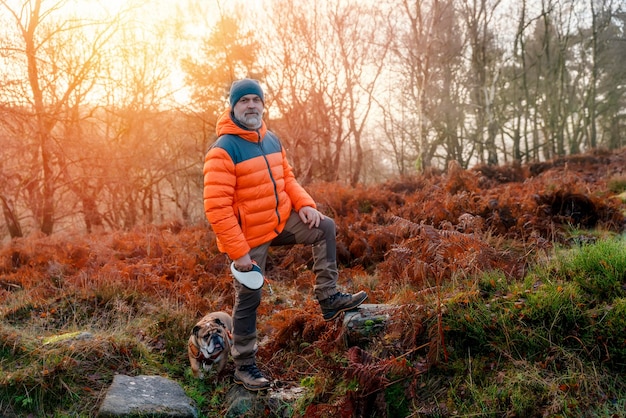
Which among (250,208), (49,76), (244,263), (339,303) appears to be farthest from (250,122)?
(49,76)

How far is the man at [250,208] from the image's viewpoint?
3.53 metres

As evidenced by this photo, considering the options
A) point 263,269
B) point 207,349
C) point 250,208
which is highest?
point 250,208

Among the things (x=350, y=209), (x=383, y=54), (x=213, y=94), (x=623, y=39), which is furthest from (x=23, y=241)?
(x=623, y=39)

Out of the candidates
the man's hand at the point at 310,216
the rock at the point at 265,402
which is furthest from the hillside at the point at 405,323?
the man's hand at the point at 310,216

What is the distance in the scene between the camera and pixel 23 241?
9.80 meters

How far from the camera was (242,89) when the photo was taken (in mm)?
3674

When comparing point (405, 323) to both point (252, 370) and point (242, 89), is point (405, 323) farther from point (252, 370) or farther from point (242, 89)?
point (242, 89)

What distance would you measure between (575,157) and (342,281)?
518 inches

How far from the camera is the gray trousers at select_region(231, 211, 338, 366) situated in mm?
3812

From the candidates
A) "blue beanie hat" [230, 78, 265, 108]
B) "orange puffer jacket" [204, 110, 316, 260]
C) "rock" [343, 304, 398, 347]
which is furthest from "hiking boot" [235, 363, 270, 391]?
"blue beanie hat" [230, 78, 265, 108]

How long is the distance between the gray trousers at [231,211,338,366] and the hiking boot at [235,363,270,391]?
0.05 metres

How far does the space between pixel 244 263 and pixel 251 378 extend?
1.00 metres

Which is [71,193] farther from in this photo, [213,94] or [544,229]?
[544,229]

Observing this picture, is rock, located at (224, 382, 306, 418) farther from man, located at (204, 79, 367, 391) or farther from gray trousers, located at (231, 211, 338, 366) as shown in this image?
gray trousers, located at (231, 211, 338, 366)
